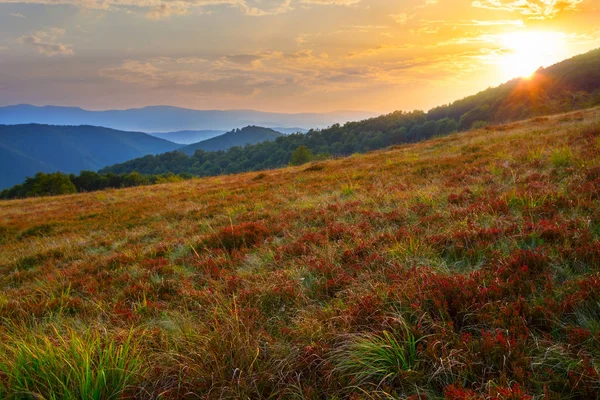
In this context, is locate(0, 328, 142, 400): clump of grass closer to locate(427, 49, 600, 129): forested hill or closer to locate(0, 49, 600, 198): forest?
locate(0, 49, 600, 198): forest

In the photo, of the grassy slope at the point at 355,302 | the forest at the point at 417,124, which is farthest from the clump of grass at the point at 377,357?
the forest at the point at 417,124

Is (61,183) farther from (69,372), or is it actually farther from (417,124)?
(417,124)

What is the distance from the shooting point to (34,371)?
8.76 feet

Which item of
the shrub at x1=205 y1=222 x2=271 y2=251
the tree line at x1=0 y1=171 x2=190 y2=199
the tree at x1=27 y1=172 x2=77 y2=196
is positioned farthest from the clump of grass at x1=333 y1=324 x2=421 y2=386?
the tree at x1=27 y1=172 x2=77 y2=196

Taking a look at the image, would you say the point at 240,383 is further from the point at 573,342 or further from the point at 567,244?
the point at 567,244

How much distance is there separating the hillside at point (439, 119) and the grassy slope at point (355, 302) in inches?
2942

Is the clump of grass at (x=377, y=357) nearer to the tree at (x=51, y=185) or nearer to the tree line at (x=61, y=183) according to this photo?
the tree line at (x=61, y=183)

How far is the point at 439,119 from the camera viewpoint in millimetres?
135125

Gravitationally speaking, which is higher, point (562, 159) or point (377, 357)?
point (562, 159)

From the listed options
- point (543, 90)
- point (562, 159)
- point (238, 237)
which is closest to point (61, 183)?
point (238, 237)

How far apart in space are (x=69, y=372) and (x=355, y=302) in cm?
277

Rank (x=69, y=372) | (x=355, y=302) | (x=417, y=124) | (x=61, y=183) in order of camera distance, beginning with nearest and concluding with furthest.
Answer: (x=69, y=372) < (x=355, y=302) < (x=61, y=183) < (x=417, y=124)

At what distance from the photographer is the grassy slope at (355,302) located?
247cm

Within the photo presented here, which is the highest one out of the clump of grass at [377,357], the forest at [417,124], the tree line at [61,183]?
the forest at [417,124]
